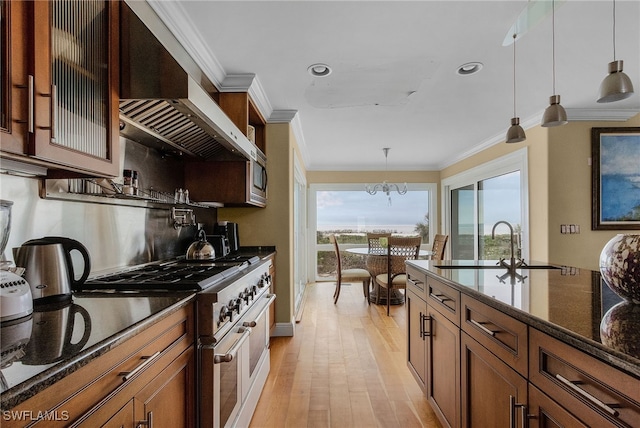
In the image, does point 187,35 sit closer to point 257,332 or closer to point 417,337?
point 257,332

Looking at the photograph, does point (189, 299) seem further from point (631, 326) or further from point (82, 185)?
point (631, 326)

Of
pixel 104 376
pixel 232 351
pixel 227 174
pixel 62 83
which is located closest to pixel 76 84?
pixel 62 83

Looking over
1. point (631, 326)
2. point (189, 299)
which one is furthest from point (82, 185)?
point (631, 326)

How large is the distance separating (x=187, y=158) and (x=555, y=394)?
258cm

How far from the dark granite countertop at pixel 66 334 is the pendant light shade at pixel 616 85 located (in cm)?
225

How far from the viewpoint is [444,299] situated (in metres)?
1.75

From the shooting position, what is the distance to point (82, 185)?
152 centimetres

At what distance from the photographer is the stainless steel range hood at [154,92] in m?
1.38

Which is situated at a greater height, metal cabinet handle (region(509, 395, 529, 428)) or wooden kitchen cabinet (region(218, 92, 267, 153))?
wooden kitchen cabinet (region(218, 92, 267, 153))

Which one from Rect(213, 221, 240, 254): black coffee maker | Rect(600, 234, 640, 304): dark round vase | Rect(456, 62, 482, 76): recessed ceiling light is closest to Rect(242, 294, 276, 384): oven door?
Rect(213, 221, 240, 254): black coffee maker

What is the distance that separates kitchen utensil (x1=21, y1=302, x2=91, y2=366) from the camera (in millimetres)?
700

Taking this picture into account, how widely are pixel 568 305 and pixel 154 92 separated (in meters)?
1.74

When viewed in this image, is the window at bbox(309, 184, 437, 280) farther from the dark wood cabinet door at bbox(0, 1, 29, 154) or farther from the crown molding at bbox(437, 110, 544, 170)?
the dark wood cabinet door at bbox(0, 1, 29, 154)

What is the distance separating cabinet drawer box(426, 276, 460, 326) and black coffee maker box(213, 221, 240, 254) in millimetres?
1944
